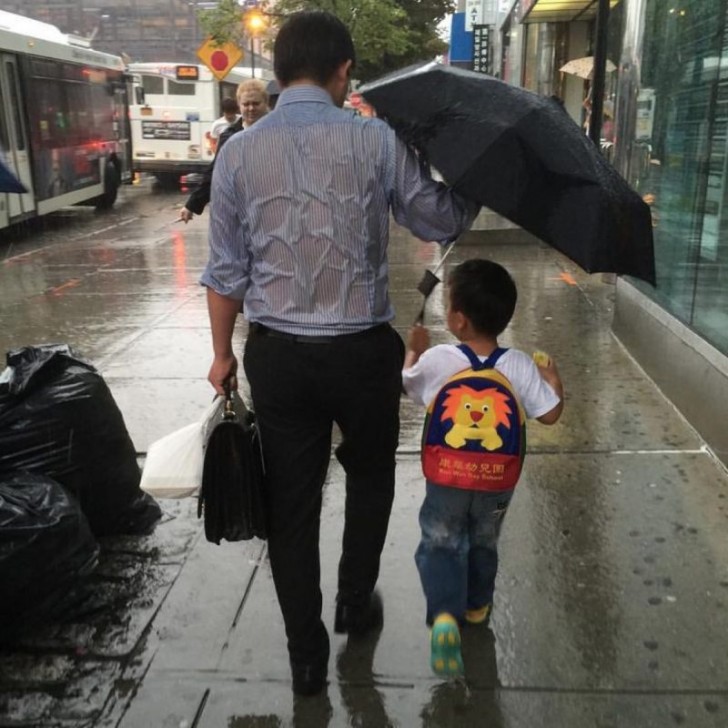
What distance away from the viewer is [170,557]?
3.51 m

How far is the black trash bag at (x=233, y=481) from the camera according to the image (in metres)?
2.47

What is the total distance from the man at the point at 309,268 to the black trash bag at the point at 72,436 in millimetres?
1171

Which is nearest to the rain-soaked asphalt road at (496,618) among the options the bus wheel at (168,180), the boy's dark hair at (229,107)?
the boy's dark hair at (229,107)

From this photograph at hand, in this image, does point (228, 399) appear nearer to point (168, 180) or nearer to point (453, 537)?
point (453, 537)

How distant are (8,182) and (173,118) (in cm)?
2095

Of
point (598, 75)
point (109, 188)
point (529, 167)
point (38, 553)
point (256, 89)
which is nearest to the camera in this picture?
point (529, 167)

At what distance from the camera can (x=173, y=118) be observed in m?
22.8

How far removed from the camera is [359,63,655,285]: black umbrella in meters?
2.21

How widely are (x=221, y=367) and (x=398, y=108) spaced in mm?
900

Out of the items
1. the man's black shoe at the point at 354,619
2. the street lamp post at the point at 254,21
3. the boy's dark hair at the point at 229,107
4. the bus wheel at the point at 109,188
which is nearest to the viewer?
the man's black shoe at the point at 354,619

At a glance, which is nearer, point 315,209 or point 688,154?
point 315,209

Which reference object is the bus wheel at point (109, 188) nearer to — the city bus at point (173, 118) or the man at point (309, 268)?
the city bus at point (173, 118)

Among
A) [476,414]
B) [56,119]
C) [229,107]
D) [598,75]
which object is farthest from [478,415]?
[56,119]

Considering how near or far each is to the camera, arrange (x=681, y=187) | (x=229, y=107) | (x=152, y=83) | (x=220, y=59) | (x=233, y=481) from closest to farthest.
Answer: (x=233, y=481) < (x=681, y=187) < (x=229, y=107) < (x=220, y=59) < (x=152, y=83)
